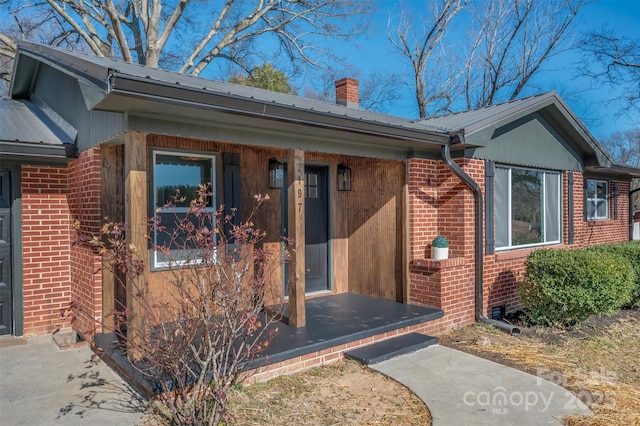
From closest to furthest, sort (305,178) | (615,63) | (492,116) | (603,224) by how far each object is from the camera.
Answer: (492,116) < (305,178) < (603,224) < (615,63)

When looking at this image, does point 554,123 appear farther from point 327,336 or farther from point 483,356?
point 327,336

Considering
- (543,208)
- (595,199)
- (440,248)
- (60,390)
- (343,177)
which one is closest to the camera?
(60,390)

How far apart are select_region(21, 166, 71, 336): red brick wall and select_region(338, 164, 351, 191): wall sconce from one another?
404cm

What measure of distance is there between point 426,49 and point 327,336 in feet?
60.4

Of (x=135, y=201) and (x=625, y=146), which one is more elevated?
(x=625, y=146)

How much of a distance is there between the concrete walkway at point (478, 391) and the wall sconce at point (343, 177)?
10.5 feet

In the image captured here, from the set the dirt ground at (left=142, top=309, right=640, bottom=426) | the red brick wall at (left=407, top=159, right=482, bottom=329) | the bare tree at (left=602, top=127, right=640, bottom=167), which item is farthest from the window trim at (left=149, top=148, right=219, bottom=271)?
the bare tree at (left=602, top=127, right=640, bottom=167)

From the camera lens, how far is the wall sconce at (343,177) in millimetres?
7496

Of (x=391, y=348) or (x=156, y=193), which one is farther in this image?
(x=156, y=193)

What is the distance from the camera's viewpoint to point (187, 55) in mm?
16734

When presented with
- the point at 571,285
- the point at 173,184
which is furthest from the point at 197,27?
the point at 571,285

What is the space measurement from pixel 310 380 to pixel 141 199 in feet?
7.96

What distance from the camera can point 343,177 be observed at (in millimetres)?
7516

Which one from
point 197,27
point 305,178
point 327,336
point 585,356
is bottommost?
point 585,356
